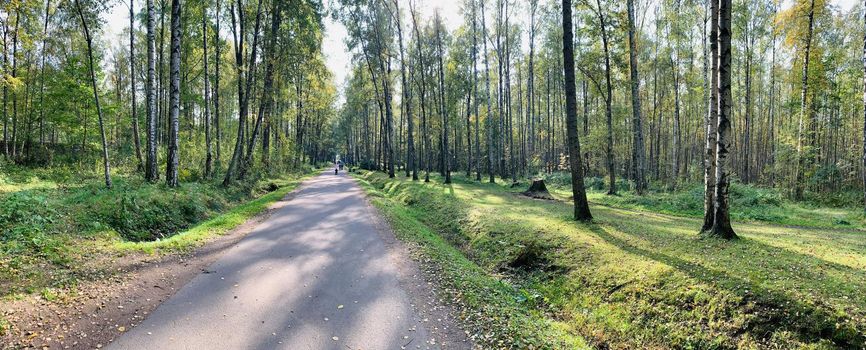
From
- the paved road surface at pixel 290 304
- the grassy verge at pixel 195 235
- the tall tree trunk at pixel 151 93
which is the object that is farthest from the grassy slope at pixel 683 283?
the tall tree trunk at pixel 151 93

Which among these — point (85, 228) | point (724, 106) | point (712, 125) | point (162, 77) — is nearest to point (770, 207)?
point (712, 125)

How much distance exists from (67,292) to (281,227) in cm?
535

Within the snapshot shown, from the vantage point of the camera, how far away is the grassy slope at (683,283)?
4469 millimetres

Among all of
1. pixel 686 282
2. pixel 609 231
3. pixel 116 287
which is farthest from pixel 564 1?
pixel 116 287

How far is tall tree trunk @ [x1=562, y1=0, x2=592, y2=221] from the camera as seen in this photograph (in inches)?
380

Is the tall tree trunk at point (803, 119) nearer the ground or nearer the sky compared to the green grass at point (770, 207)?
nearer the sky

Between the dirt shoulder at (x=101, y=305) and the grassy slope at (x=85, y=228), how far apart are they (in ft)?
1.04

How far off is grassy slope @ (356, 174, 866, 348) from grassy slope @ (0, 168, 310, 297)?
6.76 m

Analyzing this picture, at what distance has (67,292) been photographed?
15.9 ft

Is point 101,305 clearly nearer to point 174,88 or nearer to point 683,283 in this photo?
point 683,283

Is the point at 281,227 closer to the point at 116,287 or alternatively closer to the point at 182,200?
the point at 182,200

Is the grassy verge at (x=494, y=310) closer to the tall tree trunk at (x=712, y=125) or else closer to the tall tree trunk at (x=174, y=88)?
the tall tree trunk at (x=712, y=125)

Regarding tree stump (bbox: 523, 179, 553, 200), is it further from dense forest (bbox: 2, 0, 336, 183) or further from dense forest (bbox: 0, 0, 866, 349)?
dense forest (bbox: 2, 0, 336, 183)

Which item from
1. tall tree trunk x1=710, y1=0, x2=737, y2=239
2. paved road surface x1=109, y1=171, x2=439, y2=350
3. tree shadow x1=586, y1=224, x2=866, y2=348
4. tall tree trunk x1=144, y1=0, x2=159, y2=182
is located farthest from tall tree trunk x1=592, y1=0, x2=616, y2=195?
tall tree trunk x1=144, y1=0, x2=159, y2=182
